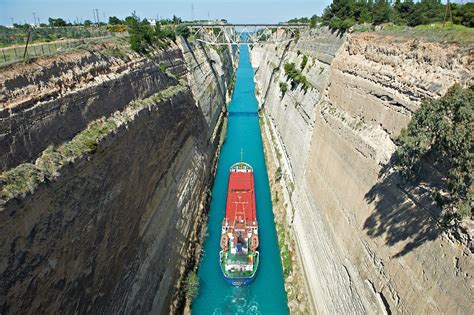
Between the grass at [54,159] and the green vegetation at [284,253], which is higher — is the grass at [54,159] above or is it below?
above

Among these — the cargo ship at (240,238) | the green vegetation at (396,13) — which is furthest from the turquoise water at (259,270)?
the green vegetation at (396,13)

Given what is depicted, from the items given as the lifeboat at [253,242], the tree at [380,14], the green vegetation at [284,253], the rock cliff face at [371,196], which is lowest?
the green vegetation at [284,253]

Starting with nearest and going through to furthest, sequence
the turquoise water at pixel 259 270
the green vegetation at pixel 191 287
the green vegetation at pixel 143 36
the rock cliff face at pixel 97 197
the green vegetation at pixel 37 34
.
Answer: the rock cliff face at pixel 97 197
the green vegetation at pixel 37 34
the green vegetation at pixel 191 287
the turquoise water at pixel 259 270
the green vegetation at pixel 143 36

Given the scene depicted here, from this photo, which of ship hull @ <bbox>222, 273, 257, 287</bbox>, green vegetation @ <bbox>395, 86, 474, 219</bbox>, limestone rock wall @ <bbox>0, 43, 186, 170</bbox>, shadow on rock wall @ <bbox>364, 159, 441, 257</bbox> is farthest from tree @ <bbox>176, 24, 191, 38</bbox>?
green vegetation @ <bbox>395, 86, 474, 219</bbox>

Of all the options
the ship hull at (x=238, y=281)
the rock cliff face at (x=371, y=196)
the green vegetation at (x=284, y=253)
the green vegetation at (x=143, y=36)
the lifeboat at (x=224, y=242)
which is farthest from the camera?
the green vegetation at (x=143, y=36)

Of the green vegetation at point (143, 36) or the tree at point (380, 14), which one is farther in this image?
the tree at point (380, 14)

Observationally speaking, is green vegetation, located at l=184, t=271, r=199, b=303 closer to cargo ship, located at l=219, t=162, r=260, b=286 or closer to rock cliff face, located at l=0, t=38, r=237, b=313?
rock cliff face, located at l=0, t=38, r=237, b=313

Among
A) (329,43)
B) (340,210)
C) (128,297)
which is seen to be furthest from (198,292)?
(329,43)

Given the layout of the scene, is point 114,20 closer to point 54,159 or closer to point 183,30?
point 183,30

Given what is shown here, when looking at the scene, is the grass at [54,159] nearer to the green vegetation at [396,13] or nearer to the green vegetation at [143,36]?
the green vegetation at [143,36]
